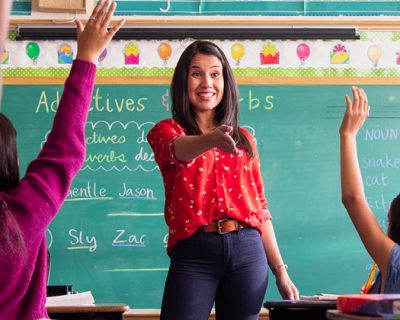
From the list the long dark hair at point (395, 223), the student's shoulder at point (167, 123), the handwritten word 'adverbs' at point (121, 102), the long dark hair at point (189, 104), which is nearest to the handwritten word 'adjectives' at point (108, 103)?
the handwritten word 'adverbs' at point (121, 102)

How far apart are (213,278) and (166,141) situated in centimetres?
47

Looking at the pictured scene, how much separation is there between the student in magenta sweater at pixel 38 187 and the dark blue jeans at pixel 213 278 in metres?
0.99

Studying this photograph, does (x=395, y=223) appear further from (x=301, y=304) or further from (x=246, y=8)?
(x=246, y=8)

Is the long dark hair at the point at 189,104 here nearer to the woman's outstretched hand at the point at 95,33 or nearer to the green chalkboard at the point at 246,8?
the woman's outstretched hand at the point at 95,33

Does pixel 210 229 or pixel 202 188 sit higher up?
pixel 202 188

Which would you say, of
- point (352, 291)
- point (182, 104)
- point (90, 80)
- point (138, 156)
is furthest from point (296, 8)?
point (90, 80)

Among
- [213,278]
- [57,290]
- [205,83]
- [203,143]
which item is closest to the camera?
[203,143]

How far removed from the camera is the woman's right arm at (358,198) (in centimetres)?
169

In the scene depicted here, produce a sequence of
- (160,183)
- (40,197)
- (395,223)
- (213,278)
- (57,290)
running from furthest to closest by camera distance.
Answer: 1. (160,183)
2. (57,290)
3. (213,278)
4. (395,223)
5. (40,197)

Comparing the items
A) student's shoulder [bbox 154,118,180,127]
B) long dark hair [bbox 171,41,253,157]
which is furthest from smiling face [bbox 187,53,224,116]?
student's shoulder [bbox 154,118,180,127]

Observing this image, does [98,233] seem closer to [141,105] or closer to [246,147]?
[141,105]

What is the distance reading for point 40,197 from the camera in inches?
50.3

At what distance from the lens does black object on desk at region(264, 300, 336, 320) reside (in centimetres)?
212

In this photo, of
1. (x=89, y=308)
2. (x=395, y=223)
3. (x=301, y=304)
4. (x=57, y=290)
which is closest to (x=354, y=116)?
(x=395, y=223)
